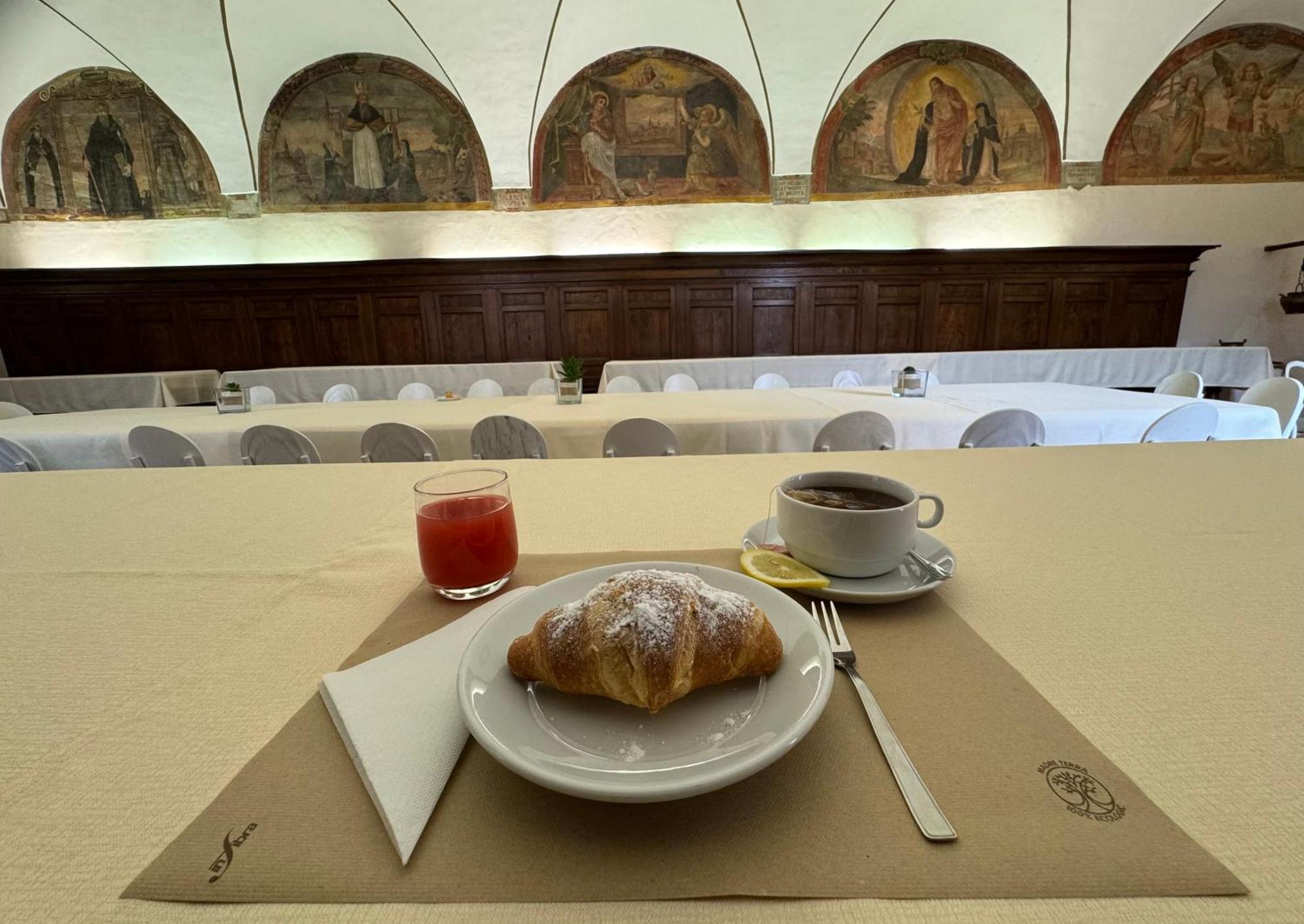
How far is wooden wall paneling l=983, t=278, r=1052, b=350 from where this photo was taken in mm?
7578

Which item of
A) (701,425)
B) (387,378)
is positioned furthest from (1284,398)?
(387,378)

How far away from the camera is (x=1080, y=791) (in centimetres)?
38

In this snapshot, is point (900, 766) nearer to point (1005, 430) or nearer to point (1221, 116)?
point (1005, 430)

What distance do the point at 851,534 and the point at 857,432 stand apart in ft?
7.42

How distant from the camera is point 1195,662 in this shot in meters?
0.53

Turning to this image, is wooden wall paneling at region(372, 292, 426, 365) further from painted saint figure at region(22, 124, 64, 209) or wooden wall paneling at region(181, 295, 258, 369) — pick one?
painted saint figure at region(22, 124, 64, 209)

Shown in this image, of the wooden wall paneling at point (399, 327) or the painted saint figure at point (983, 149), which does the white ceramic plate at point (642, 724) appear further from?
the painted saint figure at point (983, 149)

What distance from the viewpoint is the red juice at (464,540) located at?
2.25 ft

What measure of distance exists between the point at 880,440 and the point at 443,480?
249 cm

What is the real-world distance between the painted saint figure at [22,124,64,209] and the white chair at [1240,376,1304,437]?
1338cm

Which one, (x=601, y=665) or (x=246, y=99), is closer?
(x=601, y=665)

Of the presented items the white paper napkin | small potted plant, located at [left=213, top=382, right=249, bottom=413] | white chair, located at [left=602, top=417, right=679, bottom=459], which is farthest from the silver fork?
small potted plant, located at [left=213, top=382, right=249, bottom=413]

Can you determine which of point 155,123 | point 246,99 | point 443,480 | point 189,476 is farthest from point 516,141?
point 443,480

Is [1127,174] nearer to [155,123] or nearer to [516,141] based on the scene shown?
[516,141]
